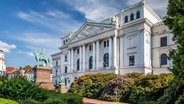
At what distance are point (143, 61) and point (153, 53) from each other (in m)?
3.14

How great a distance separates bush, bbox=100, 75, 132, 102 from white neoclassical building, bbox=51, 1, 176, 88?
48.5ft

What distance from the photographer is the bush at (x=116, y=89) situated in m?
23.1

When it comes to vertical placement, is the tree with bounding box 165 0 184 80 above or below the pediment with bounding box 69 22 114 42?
below

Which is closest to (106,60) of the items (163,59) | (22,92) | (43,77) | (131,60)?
(131,60)

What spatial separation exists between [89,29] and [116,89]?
2753cm

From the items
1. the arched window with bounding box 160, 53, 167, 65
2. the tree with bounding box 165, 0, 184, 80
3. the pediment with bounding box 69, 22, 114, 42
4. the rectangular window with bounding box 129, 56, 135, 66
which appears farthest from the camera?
the pediment with bounding box 69, 22, 114, 42

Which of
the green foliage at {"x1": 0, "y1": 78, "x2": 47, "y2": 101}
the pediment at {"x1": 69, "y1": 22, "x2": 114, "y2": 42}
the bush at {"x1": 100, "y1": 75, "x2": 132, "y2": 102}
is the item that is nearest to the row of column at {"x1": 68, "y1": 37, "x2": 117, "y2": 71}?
the pediment at {"x1": 69, "y1": 22, "x2": 114, "y2": 42}

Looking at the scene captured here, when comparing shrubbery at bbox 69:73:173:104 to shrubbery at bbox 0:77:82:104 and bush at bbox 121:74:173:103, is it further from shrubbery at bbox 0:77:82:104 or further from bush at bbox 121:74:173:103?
shrubbery at bbox 0:77:82:104

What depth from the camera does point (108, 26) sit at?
145 feet

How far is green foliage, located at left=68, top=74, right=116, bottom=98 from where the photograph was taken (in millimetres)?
26905

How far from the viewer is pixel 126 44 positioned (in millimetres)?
42250

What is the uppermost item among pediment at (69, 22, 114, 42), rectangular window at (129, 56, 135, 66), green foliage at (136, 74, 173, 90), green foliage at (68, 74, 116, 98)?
pediment at (69, 22, 114, 42)

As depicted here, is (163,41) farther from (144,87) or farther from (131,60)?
(144,87)

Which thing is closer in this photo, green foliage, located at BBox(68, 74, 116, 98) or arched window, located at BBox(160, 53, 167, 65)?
green foliage, located at BBox(68, 74, 116, 98)
